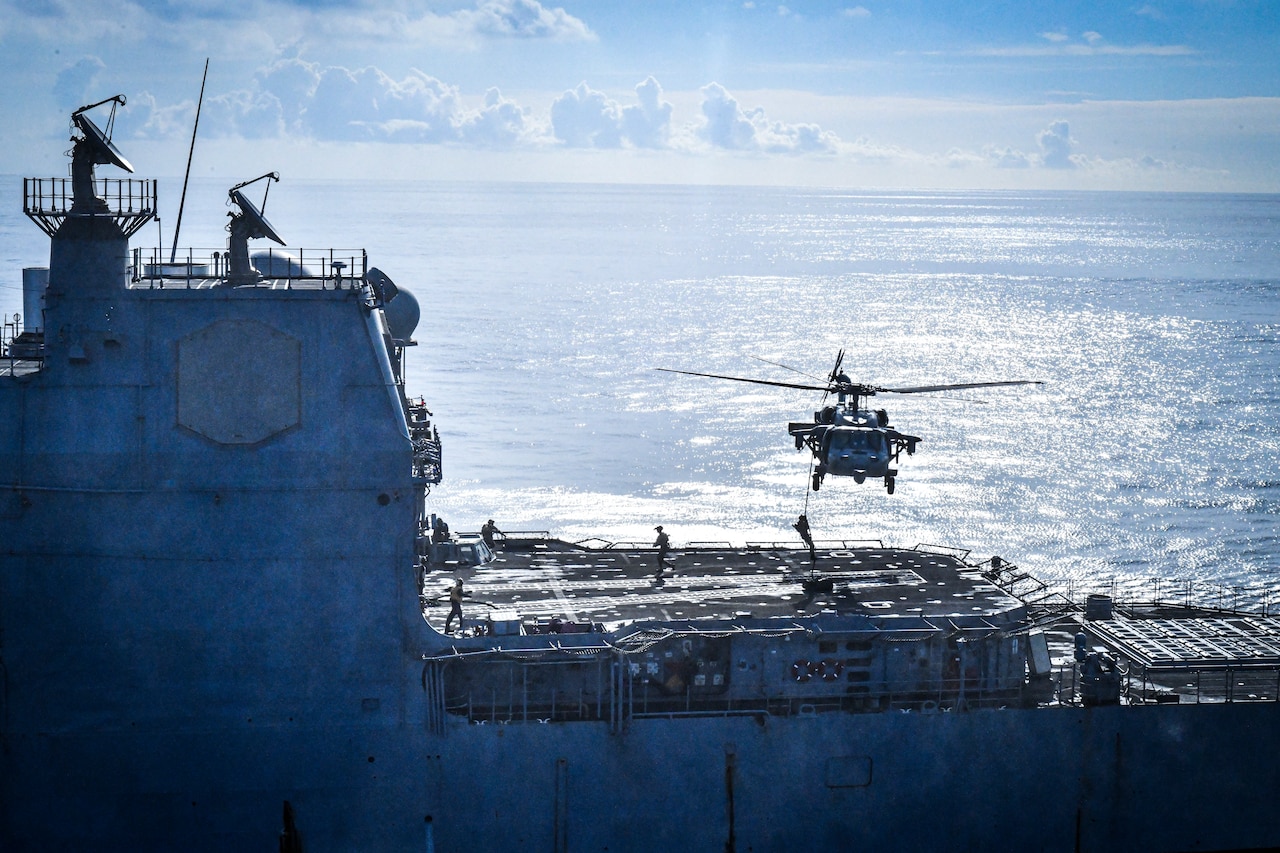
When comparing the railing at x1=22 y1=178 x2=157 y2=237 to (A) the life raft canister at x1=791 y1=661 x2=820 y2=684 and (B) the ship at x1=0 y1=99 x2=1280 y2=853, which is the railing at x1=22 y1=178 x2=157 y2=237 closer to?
(B) the ship at x1=0 y1=99 x2=1280 y2=853

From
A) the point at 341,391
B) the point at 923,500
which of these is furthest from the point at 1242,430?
the point at 341,391

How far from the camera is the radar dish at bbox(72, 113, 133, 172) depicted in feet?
70.3

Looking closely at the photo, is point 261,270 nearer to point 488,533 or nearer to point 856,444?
point 488,533

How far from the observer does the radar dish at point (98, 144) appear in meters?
21.4

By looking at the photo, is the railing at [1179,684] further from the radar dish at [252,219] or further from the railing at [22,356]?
the railing at [22,356]

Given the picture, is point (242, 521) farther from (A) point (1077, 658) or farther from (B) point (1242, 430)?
(B) point (1242, 430)

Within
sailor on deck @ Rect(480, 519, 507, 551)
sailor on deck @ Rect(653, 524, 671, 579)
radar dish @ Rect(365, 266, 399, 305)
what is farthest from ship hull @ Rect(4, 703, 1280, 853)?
sailor on deck @ Rect(480, 519, 507, 551)

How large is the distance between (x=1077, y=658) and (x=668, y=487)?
4189cm

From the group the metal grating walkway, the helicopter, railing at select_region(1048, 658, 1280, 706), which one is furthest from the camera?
the helicopter

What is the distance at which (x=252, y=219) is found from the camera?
77.8ft

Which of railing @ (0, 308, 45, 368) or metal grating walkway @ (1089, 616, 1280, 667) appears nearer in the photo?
railing @ (0, 308, 45, 368)

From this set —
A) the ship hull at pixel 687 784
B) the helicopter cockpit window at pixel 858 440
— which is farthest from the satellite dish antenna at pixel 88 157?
the helicopter cockpit window at pixel 858 440

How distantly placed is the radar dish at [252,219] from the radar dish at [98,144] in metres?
2.06

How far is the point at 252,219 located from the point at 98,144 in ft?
9.84
